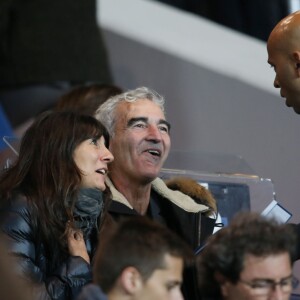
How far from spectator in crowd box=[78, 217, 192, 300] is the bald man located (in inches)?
33.2

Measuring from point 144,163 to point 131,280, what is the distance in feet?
4.65

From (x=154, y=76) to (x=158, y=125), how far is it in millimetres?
2347

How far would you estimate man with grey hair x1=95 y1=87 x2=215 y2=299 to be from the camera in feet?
14.7

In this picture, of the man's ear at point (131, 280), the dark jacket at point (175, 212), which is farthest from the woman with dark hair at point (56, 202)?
the man's ear at point (131, 280)

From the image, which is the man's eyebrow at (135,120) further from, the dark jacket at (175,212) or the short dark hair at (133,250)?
the short dark hair at (133,250)

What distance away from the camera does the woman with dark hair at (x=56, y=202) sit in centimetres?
385

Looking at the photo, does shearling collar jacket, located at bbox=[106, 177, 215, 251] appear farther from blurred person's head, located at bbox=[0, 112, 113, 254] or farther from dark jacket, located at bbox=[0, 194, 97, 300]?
dark jacket, located at bbox=[0, 194, 97, 300]

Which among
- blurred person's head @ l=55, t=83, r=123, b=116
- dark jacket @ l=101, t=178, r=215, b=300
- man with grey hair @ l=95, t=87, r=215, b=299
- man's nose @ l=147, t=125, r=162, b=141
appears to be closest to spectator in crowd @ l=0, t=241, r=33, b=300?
dark jacket @ l=101, t=178, r=215, b=300

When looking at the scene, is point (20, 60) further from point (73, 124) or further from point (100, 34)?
point (73, 124)

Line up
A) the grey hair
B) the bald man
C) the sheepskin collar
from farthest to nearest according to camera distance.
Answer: the grey hair
the sheepskin collar
the bald man

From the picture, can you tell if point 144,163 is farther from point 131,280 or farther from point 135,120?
point 131,280

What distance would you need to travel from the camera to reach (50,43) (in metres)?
6.60

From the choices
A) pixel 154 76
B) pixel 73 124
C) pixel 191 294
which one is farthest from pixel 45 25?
pixel 191 294

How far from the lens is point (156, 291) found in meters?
3.21
